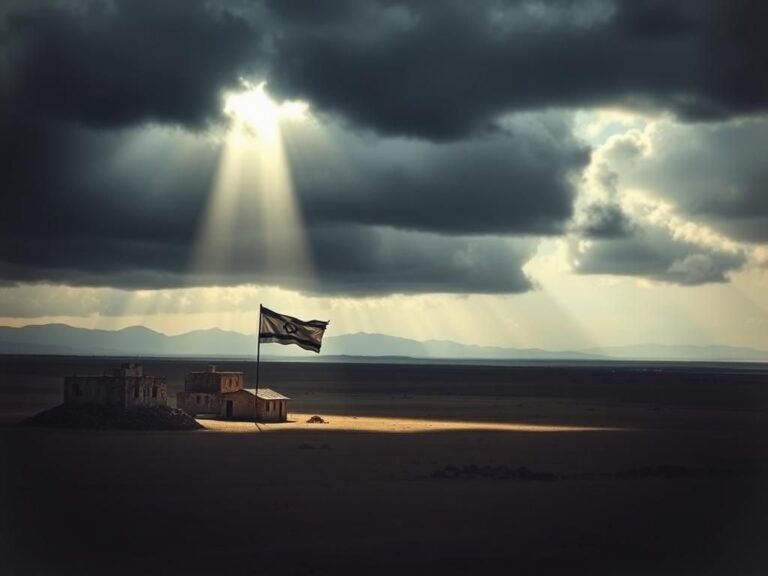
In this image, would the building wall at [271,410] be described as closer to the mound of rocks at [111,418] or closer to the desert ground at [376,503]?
the desert ground at [376,503]

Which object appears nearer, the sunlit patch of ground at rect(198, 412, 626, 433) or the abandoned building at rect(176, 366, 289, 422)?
the sunlit patch of ground at rect(198, 412, 626, 433)

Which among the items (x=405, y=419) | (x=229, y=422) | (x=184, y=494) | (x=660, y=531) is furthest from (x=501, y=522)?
(x=405, y=419)

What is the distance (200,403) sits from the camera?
82875 mm

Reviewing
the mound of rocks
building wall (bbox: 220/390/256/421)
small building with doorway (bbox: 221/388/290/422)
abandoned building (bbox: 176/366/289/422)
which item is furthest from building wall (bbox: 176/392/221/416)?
the mound of rocks

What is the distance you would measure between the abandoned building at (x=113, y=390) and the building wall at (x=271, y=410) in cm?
1130

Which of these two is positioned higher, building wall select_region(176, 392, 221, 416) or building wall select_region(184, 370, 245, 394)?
building wall select_region(184, 370, 245, 394)

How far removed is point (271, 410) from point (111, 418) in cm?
1535

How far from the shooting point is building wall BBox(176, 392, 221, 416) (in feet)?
269

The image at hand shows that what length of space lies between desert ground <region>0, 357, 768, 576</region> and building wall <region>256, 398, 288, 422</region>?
8017 mm

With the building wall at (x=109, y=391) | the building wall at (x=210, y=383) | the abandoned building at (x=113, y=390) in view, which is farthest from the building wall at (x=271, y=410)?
the building wall at (x=109, y=391)

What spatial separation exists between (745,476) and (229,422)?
4123 centimetres

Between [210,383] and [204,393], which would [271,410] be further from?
[204,393]

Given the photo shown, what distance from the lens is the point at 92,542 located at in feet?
104

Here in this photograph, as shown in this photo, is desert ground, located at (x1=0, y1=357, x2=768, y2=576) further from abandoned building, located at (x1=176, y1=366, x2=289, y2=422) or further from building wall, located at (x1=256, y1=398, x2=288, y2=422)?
abandoned building, located at (x1=176, y1=366, x2=289, y2=422)
